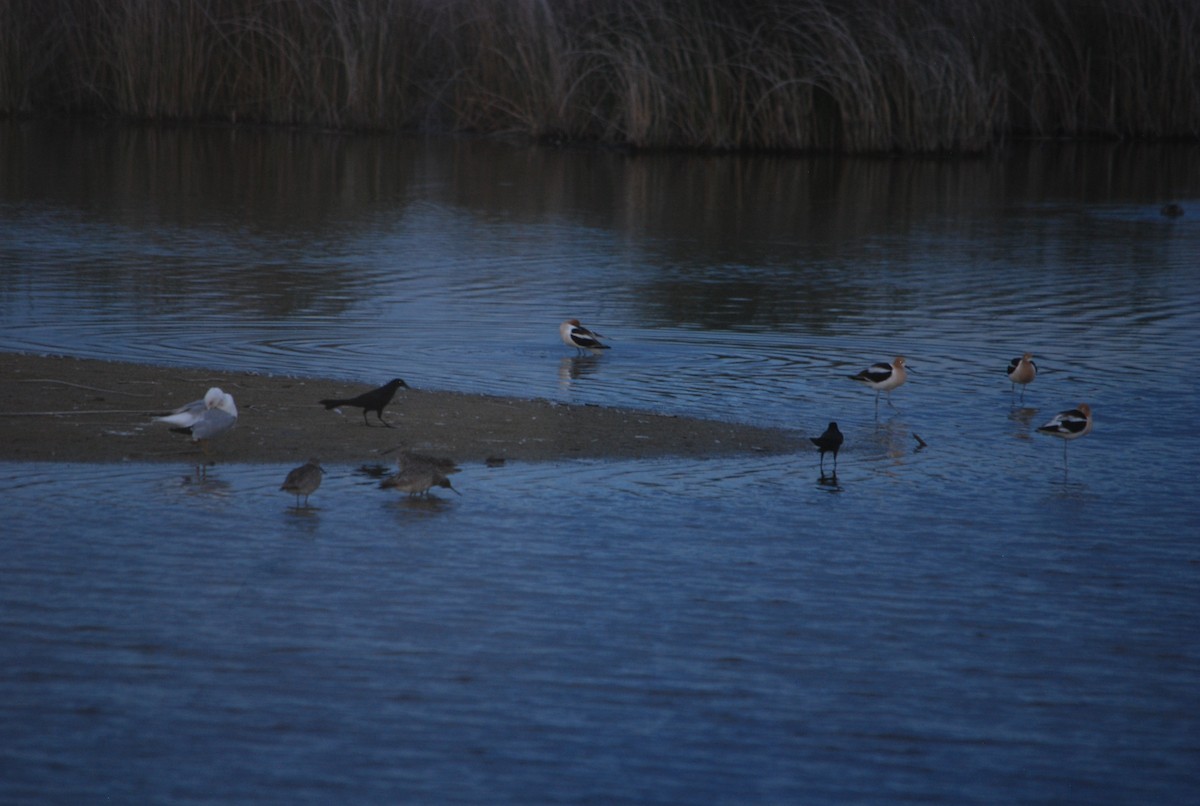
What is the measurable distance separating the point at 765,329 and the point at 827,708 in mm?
7885

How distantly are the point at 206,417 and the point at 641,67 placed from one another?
19.2 meters

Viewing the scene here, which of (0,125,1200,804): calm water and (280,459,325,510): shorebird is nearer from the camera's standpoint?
(0,125,1200,804): calm water

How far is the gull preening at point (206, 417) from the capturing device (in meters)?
8.03

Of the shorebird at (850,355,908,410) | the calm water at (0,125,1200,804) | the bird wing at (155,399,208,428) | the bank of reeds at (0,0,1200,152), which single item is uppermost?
the bank of reeds at (0,0,1200,152)

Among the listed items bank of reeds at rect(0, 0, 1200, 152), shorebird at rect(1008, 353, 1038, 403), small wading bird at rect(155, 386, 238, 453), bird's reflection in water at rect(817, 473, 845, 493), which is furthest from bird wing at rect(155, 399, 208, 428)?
bank of reeds at rect(0, 0, 1200, 152)

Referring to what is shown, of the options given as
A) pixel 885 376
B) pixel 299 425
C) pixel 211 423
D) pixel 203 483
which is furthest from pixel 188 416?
pixel 885 376

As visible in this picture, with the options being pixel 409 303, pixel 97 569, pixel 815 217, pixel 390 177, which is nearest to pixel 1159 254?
pixel 815 217

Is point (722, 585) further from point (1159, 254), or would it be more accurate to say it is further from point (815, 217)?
point (815, 217)

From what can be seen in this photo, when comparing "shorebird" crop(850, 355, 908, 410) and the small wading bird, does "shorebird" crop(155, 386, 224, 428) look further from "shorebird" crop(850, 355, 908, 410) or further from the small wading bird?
"shorebird" crop(850, 355, 908, 410)

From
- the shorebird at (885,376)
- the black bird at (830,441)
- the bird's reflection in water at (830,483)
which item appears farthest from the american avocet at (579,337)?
the bird's reflection in water at (830,483)

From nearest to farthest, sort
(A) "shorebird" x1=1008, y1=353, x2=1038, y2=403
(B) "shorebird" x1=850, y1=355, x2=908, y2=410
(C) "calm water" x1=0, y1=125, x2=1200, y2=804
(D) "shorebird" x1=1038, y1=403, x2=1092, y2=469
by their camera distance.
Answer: (C) "calm water" x1=0, y1=125, x2=1200, y2=804, (D) "shorebird" x1=1038, y1=403, x2=1092, y2=469, (B) "shorebird" x1=850, y1=355, x2=908, y2=410, (A) "shorebird" x1=1008, y1=353, x2=1038, y2=403

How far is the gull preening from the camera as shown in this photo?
8.03 metres

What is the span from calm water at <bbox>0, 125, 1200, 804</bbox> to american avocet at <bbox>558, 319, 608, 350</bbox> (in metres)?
0.22

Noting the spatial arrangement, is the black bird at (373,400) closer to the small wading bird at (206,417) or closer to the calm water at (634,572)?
the calm water at (634,572)
